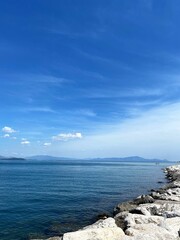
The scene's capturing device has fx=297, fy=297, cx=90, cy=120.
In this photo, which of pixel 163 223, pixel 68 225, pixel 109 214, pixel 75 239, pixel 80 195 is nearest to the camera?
pixel 75 239

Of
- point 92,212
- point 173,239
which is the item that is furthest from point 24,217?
point 173,239

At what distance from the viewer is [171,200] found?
35.0 metres

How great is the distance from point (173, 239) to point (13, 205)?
82.9ft

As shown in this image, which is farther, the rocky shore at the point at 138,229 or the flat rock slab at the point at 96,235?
the rocky shore at the point at 138,229

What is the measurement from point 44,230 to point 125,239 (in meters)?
11.7

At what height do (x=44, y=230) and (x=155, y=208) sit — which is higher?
(x=155, y=208)

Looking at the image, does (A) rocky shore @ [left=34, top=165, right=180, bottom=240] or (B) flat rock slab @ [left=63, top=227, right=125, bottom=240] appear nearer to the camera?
(B) flat rock slab @ [left=63, top=227, right=125, bottom=240]

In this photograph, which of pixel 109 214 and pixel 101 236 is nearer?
pixel 101 236

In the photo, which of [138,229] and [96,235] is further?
[138,229]

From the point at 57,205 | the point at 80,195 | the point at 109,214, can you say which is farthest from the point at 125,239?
the point at 80,195

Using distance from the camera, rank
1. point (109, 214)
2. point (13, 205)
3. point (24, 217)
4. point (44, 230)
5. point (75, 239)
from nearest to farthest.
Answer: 1. point (75, 239)
2. point (44, 230)
3. point (24, 217)
4. point (109, 214)
5. point (13, 205)

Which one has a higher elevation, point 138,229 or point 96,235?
point 96,235

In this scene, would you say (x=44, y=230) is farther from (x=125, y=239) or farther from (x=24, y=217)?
(x=125, y=239)

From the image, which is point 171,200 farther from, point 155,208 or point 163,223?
point 163,223
